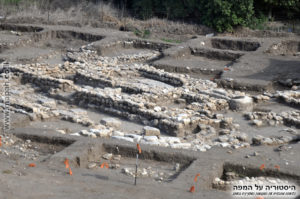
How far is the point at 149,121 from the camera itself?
9617 millimetres

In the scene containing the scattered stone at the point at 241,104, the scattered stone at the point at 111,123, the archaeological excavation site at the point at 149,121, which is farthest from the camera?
the scattered stone at the point at 241,104

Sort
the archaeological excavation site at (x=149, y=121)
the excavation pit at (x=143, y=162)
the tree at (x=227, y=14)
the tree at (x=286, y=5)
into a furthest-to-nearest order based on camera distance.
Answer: the tree at (x=286, y=5), the tree at (x=227, y=14), the excavation pit at (x=143, y=162), the archaeological excavation site at (x=149, y=121)

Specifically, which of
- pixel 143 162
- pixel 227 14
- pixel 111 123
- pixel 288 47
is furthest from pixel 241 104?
pixel 227 14

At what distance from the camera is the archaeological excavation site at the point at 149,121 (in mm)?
6719

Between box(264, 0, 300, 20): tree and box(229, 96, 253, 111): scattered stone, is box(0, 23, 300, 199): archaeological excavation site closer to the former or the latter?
box(229, 96, 253, 111): scattered stone

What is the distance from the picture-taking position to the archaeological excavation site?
6719mm

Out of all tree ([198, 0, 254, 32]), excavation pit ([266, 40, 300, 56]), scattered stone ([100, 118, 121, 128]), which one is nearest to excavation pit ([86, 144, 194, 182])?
scattered stone ([100, 118, 121, 128])

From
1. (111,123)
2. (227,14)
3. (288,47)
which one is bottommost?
(111,123)

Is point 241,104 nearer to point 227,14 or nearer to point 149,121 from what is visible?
point 149,121

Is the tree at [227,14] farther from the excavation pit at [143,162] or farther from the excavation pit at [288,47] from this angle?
the excavation pit at [143,162]

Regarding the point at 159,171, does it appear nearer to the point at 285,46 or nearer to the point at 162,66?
the point at 162,66

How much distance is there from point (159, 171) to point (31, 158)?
181cm

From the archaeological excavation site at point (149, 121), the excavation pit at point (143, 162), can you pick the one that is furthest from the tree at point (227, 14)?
the excavation pit at point (143, 162)

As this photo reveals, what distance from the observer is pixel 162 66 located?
46.0ft
